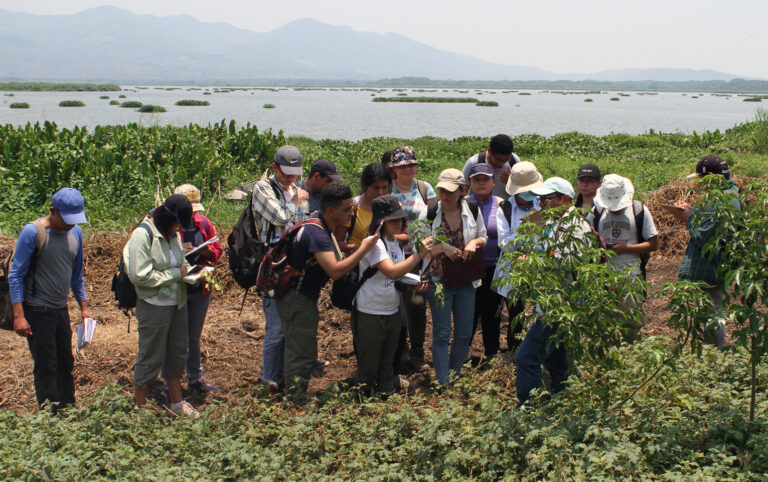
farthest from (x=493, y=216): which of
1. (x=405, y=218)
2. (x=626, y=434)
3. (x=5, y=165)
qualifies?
(x=5, y=165)

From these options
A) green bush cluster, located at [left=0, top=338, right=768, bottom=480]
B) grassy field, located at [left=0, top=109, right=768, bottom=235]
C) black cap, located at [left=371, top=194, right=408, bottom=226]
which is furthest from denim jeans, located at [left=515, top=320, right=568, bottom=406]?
grassy field, located at [left=0, top=109, right=768, bottom=235]

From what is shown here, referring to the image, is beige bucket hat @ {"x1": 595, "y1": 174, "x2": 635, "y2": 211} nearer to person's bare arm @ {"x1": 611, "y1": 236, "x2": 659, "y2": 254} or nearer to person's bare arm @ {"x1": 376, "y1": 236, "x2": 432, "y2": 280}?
person's bare arm @ {"x1": 611, "y1": 236, "x2": 659, "y2": 254}

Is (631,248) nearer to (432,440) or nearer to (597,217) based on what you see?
(597,217)

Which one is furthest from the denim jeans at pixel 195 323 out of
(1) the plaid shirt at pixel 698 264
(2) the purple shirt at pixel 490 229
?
(1) the plaid shirt at pixel 698 264

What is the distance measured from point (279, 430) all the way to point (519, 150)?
705 inches

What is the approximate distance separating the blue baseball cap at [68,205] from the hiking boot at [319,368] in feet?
7.97

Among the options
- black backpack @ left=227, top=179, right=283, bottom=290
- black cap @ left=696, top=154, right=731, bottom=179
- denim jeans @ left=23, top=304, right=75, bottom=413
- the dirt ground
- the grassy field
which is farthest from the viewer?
the grassy field

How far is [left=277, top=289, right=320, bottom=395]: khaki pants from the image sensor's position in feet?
14.6

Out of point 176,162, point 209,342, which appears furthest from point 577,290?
point 176,162

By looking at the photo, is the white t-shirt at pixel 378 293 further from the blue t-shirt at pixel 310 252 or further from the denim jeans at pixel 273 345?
the denim jeans at pixel 273 345

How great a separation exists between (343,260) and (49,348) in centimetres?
226

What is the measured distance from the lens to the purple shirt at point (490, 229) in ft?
17.5

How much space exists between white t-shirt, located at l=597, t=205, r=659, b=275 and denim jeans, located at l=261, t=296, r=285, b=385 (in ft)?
9.02

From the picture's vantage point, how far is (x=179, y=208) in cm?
426
